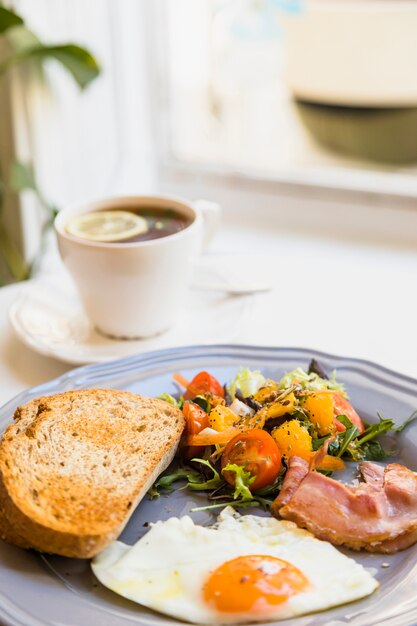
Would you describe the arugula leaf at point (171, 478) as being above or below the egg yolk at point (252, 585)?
below

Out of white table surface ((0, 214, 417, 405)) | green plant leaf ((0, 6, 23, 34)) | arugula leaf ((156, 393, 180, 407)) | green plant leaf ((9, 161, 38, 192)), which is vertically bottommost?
white table surface ((0, 214, 417, 405))

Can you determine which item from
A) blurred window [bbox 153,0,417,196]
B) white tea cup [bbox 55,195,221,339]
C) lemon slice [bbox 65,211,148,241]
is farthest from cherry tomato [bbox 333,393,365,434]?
blurred window [bbox 153,0,417,196]

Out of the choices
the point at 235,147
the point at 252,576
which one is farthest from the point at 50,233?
the point at 252,576

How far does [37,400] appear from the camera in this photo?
141cm

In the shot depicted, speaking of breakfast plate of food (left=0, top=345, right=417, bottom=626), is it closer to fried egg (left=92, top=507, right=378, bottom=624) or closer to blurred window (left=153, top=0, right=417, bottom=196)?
fried egg (left=92, top=507, right=378, bottom=624)

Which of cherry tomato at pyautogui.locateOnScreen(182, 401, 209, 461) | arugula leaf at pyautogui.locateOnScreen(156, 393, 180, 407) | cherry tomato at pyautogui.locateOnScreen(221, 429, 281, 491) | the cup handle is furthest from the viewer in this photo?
the cup handle

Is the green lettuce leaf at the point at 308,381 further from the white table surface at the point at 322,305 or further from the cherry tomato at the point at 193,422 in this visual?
the white table surface at the point at 322,305

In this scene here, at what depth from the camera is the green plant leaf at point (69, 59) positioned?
2344 mm

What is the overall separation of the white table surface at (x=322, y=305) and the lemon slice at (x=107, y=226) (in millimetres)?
286

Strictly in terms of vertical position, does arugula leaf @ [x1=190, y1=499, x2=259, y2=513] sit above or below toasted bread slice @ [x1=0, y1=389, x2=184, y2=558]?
below

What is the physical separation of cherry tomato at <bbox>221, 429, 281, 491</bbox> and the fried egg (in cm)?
10

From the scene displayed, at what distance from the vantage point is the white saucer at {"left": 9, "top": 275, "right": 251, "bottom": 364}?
173 cm

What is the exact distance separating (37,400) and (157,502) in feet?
0.97

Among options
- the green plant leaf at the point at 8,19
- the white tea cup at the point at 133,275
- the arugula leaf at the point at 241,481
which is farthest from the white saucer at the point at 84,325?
the green plant leaf at the point at 8,19
